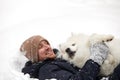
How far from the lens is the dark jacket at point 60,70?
128 cm

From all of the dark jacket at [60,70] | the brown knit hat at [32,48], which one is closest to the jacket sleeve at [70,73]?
the dark jacket at [60,70]

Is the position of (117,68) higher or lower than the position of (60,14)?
lower

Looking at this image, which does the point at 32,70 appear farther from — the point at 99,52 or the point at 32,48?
the point at 99,52

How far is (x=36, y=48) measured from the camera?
149 centimetres

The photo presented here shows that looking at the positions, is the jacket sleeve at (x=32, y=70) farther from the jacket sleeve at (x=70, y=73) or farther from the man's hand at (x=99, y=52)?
the man's hand at (x=99, y=52)

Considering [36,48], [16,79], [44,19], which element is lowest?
[16,79]

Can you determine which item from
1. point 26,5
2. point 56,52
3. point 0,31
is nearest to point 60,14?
point 26,5

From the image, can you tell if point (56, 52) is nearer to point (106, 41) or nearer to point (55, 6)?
point (106, 41)

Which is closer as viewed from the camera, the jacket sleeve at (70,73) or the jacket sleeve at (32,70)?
the jacket sleeve at (70,73)

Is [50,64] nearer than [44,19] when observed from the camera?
Yes

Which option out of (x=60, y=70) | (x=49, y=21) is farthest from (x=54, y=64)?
(x=49, y=21)

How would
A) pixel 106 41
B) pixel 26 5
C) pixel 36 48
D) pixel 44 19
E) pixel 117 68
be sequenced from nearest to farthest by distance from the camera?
pixel 117 68 → pixel 106 41 → pixel 36 48 → pixel 44 19 → pixel 26 5

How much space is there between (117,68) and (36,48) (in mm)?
418

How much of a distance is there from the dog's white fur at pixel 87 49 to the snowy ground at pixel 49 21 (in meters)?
0.26
